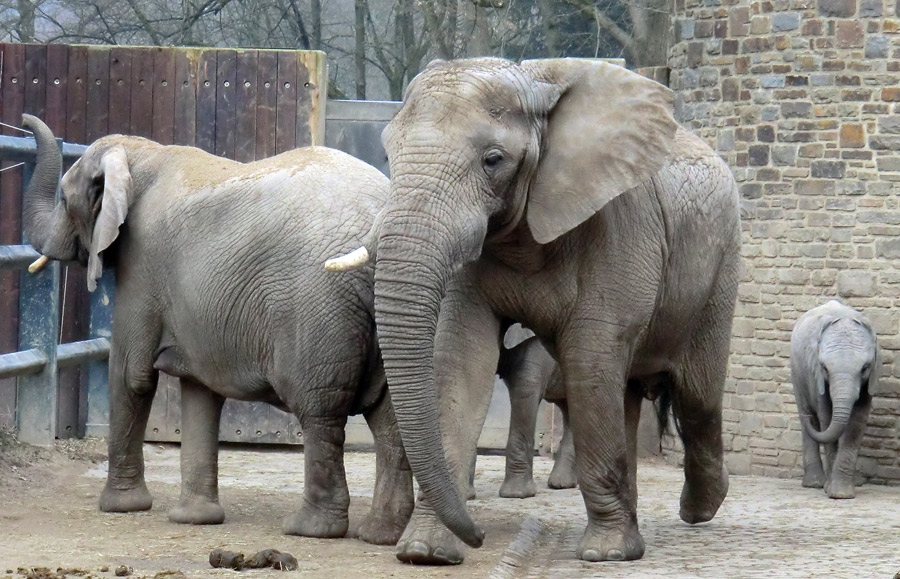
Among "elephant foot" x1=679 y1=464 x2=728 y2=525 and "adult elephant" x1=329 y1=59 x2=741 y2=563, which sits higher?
"adult elephant" x1=329 y1=59 x2=741 y2=563

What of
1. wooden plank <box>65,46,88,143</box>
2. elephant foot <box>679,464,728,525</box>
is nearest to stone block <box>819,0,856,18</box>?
elephant foot <box>679,464,728,525</box>

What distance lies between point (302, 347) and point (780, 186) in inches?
249

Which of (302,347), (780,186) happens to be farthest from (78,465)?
(780,186)

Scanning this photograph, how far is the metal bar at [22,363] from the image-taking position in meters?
8.81

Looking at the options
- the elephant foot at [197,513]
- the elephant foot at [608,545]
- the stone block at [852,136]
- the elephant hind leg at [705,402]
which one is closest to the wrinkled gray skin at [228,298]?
the elephant foot at [197,513]

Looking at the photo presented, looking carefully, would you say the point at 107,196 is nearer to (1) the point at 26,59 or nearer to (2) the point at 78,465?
(2) the point at 78,465

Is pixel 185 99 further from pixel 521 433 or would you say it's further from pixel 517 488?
pixel 517 488

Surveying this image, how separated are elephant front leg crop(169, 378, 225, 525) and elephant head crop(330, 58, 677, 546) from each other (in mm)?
2011

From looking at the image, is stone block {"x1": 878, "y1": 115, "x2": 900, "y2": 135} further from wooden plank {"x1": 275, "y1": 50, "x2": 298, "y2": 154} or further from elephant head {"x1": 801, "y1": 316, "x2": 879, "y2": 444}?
wooden plank {"x1": 275, "y1": 50, "x2": 298, "y2": 154}

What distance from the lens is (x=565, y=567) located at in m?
6.73

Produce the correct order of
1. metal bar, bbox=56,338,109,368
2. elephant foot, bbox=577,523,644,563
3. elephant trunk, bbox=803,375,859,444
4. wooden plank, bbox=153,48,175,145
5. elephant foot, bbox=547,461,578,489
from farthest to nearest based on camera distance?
1. wooden plank, bbox=153,48,175,145
2. elephant trunk, bbox=803,375,859,444
3. elephant foot, bbox=547,461,578,489
4. metal bar, bbox=56,338,109,368
5. elephant foot, bbox=577,523,644,563

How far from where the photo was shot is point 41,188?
8367mm

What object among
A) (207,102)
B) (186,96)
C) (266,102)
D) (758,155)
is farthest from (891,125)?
(186,96)

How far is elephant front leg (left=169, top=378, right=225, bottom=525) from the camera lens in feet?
25.1
